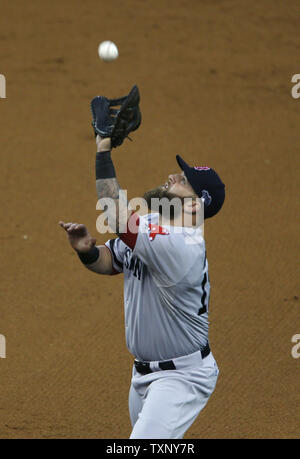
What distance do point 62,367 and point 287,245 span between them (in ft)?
9.59

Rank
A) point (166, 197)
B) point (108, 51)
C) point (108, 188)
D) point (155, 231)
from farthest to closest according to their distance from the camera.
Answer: point (108, 51)
point (166, 197)
point (155, 231)
point (108, 188)

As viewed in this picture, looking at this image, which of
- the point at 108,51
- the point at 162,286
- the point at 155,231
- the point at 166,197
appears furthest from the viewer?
the point at 108,51

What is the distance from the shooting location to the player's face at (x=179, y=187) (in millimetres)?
3953

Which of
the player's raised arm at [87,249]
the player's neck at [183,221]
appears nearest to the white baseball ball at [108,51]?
the player's raised arm at [87,249]

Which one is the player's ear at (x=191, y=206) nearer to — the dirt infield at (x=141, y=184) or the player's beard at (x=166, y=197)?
the player's beard at (x=166, y=197)

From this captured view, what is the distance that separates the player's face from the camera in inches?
156

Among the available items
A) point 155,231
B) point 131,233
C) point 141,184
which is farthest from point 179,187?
point 141,184

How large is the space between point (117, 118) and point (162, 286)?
916 mm

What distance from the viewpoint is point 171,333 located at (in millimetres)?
3893

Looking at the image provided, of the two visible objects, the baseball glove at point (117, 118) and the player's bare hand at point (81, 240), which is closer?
Answer: the baseball glove at point (117, 118)

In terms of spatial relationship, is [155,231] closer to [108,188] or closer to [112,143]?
[108,188]

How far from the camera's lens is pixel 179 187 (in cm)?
397

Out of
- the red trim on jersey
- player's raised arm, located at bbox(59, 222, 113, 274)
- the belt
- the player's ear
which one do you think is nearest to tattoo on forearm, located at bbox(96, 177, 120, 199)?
the red trim on jersey

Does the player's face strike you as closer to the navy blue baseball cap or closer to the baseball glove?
the navy blue baseball cap
